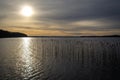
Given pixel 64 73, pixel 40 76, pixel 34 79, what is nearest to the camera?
pixel 34 79

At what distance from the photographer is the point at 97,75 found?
101 feet

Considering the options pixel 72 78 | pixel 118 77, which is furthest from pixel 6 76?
pixel 118 77

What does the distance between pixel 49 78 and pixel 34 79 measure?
8.25ft

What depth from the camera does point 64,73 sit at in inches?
1246

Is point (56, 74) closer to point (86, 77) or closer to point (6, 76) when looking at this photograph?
point (86, 77)

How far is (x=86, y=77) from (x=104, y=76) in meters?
3.46

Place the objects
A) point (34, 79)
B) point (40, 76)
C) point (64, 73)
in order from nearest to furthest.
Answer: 1. point (34, 79)
2. point (40, 76)
3. point (64, 73)

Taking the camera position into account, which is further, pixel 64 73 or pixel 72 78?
pixel 64 73

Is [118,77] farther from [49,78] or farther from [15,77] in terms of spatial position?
[15,77]

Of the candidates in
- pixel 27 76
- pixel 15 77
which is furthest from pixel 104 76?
pixel 15 77

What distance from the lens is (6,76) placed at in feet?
95.5

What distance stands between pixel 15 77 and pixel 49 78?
5.78 m

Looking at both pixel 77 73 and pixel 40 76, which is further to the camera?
pixel 77 73

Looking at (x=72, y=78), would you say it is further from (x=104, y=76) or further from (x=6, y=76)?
(x=6, y=76)
